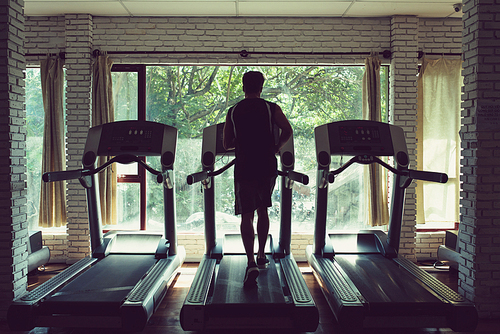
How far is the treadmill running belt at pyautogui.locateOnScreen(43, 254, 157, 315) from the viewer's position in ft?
7.69

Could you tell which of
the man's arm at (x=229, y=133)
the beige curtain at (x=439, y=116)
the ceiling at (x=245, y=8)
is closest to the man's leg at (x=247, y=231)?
the man's arm at (x=229, y=133)

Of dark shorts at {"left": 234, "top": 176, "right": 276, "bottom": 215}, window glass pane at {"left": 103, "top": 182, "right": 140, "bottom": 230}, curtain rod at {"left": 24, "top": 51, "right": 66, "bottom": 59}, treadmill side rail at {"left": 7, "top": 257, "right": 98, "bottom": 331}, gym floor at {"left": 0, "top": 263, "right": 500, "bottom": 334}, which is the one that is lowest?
gym floor at {"left": 0, "top": 263, "right": 500, "bottom": 334}

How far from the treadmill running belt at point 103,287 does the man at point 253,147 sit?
3.15 feet

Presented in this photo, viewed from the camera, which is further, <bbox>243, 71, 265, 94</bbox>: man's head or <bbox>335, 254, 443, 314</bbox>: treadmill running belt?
<bbox>243, 71, 265, 94</bbox>: man's head

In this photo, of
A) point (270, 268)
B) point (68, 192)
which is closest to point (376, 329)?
point (270, 268)

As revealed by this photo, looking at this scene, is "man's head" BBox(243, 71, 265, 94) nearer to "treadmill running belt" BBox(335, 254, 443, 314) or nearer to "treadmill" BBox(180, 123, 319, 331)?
"treadmill" BBox(180, 123, 319, 331)

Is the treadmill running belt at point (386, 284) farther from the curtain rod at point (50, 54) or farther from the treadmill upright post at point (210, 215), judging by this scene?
the curtain rod at point (50, 54)

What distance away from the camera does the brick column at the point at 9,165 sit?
2.66 m

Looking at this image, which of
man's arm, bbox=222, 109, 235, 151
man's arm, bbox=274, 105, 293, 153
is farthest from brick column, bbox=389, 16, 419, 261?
man's arm, bbox=222, 109, 235, 151

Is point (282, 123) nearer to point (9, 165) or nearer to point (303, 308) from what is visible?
point (303, 308)

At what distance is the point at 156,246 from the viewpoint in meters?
3.55

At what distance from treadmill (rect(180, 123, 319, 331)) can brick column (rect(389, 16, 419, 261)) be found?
1861mm

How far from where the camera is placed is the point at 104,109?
4.23 metres

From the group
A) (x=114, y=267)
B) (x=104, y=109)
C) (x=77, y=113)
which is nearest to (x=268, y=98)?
(x=104, y=109)
